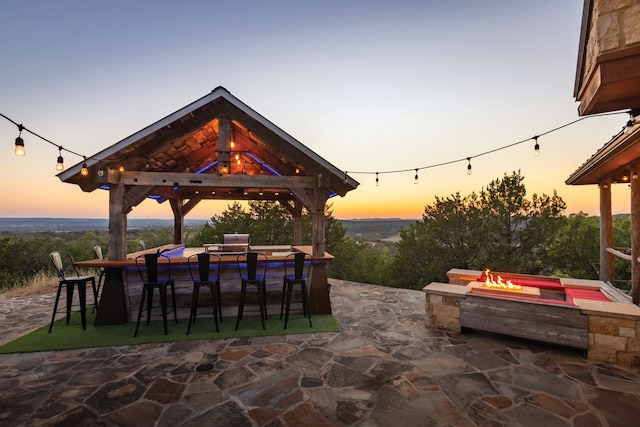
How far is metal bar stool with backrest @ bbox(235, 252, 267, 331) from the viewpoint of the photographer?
5.11 m

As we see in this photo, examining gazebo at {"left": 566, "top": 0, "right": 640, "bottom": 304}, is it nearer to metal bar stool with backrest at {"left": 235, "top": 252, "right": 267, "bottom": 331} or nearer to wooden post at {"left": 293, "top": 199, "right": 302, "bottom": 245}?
metal bar stool with backrest at {"left": 235, "top": 252, "right": 267, "bottom": 331}

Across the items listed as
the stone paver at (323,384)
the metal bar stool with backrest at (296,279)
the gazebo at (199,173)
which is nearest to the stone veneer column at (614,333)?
the stone paver at (323,384)

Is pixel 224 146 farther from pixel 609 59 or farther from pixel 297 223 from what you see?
pixel 609 59

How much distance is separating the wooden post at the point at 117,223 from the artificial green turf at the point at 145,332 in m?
1.34

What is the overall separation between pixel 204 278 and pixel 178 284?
87 centimetres

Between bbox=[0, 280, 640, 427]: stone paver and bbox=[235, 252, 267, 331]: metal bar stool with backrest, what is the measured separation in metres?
0.75

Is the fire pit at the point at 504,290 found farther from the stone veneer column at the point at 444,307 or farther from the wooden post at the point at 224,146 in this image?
the wooden post at the point at 224,146

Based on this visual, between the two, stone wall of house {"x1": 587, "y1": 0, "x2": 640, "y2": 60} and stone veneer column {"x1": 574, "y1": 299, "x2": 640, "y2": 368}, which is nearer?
stone wall of house {"x1": 587, "y1": 0, "x2": 640, "y2": 60}

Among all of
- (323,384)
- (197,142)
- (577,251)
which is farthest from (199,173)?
(577,251)

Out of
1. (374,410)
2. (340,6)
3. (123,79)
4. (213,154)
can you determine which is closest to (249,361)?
(374,410)

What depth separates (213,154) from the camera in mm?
7969

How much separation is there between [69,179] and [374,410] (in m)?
6.26

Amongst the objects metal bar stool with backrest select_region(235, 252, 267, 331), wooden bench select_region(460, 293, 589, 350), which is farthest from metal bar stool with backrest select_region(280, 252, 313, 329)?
wooden bench select_region(460, 293, 589, 350)

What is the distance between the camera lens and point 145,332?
4848 millimetres
